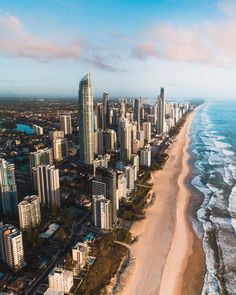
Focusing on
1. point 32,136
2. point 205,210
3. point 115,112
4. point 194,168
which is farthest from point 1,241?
point 115,112

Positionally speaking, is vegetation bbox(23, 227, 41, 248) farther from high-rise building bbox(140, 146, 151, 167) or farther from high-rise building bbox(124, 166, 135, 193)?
high-rise building bbox(140, 146, 151, 167)

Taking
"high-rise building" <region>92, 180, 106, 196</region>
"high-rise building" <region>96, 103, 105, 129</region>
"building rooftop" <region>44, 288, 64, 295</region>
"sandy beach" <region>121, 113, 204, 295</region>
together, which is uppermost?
"high-rise building" <region>96, 103, 105, 129</region>

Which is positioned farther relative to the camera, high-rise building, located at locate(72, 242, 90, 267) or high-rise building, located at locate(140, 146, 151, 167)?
high-rise building, located at locate(140, 146, 151, 167)

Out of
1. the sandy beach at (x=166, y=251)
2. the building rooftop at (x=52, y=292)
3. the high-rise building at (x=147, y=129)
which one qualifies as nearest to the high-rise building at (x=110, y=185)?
the sandy beach at (x=166, y=251)

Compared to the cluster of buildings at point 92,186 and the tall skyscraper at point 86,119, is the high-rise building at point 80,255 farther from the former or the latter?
the tall skyscraper at point 86,119

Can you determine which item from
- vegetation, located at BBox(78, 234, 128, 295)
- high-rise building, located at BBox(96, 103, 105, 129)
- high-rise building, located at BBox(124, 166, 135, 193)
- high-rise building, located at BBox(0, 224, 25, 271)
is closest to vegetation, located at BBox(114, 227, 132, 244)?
vegetation, located at BBox(78, 234, 128, 295)

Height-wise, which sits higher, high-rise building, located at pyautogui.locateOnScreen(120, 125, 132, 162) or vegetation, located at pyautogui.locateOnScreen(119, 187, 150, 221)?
high-rise building, located at pyautogui.locateOnScreen(120, 125, 132, 162)

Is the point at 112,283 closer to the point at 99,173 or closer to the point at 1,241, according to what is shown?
the point at 1,241
